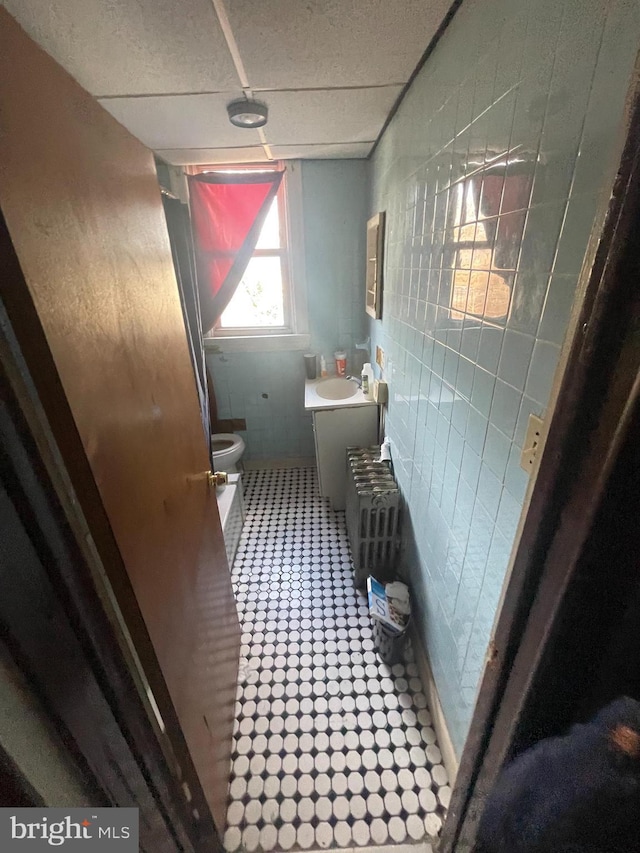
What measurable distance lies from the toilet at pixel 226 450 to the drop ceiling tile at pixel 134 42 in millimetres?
1797

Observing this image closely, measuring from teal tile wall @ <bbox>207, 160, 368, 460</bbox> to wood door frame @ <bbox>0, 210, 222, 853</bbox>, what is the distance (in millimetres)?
2207

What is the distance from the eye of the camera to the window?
251 centimetres

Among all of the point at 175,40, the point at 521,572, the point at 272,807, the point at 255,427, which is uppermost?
the point at 175,40

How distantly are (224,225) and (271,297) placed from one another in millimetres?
544

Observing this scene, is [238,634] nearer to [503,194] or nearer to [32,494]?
[32,494]

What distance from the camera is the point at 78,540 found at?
0.52 m

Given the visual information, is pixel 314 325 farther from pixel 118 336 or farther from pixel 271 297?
pixel 118 336

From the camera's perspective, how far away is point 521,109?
661 millimetres

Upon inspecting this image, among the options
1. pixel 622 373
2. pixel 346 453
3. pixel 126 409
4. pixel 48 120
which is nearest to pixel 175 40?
pixel 48 120

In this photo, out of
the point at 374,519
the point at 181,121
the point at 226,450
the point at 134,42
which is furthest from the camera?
the point at 226,450

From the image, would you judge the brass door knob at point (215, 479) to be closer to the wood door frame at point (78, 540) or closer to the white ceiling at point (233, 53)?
the wood door frame at point (78, 540)

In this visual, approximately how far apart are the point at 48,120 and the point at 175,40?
0.77 metres

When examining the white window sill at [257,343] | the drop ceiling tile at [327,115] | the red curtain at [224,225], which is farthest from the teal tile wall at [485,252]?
the white window sill at [257,343]

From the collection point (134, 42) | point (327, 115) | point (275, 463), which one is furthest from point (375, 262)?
point (275, 463)
